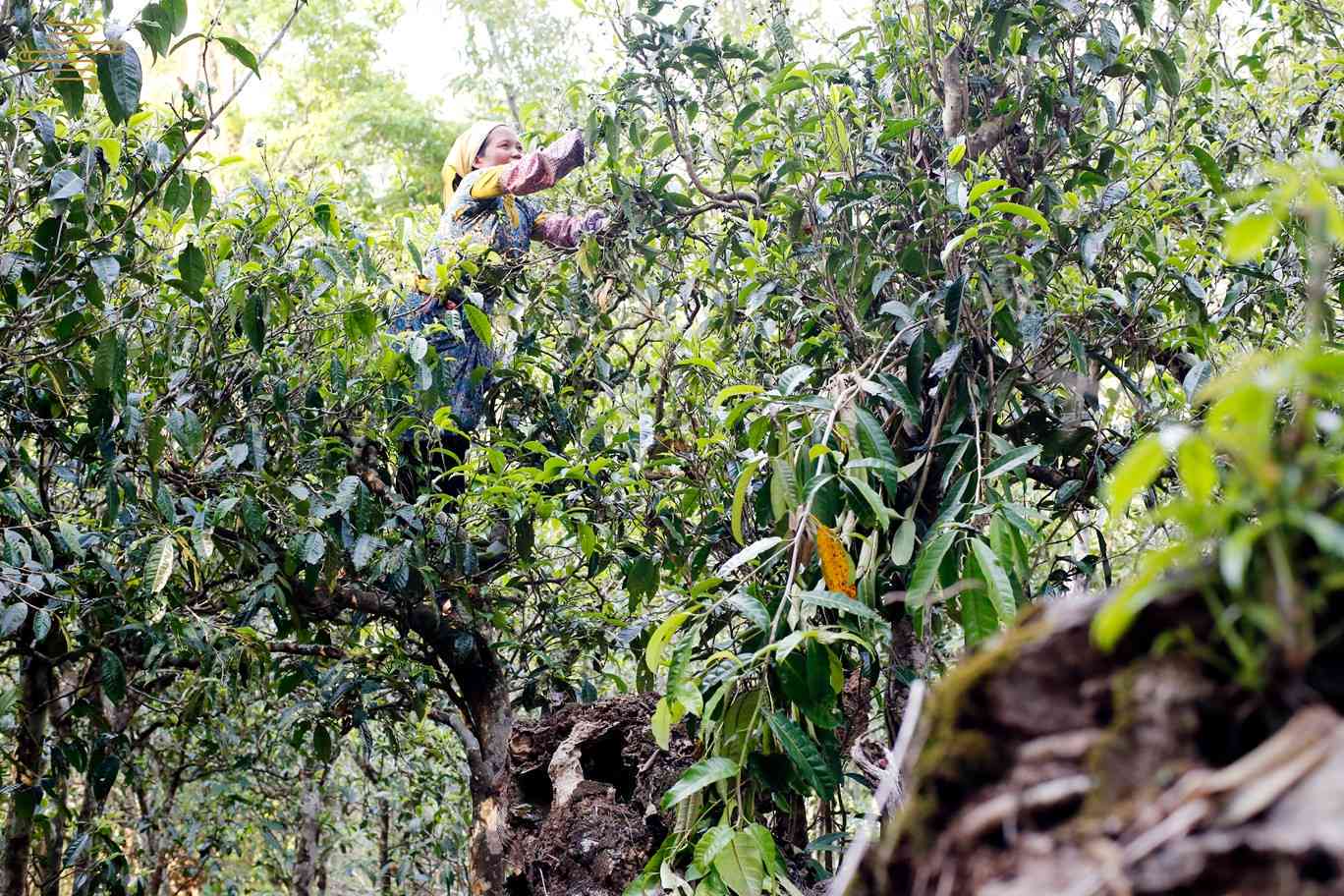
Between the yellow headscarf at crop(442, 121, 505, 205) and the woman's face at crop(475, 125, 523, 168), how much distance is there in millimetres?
14

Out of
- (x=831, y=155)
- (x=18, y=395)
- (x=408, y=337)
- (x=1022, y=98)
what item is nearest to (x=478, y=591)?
(x=408, y=337)

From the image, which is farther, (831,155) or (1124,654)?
(831,155)

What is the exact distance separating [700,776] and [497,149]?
3186 mm

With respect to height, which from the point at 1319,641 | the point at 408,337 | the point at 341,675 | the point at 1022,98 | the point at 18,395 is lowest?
the point at 1319,641

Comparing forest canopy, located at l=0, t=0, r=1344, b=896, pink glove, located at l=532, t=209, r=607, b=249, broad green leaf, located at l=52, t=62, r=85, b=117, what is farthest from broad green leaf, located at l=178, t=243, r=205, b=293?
pink glove, located at l=532, t=209, r=607, b=249

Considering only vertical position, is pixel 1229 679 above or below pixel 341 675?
below

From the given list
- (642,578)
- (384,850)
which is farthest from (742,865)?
(384,850)

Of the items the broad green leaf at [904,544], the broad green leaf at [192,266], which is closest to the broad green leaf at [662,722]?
the broad green leaf at [904,544]

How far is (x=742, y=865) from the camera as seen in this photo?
5.26ft

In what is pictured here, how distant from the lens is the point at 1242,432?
19.7 inches

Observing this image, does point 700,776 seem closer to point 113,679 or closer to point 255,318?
point 255,318

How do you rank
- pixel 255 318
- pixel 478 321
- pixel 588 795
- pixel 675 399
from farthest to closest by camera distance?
pixel 675 399
pixel 478 321
pixel 255 318
pixel 588 795

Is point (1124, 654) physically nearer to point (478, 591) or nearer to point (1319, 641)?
point (1319, 641)

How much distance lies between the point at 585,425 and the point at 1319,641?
Result: 3.38 m
